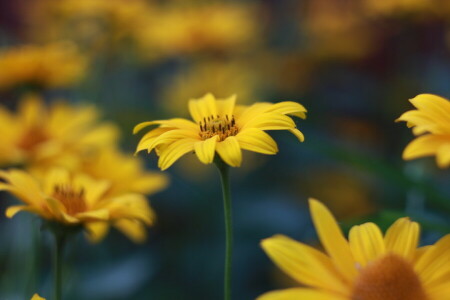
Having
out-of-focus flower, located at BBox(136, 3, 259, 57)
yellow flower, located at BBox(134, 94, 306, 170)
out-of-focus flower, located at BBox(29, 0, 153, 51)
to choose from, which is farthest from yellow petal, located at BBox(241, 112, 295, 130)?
out-of-focus flower, located at BBox(136, 3, 259, 57)

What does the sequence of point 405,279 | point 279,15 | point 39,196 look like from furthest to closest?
point 279,15
point 39,196
point 405,279

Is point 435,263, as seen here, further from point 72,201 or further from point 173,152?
point 72,201

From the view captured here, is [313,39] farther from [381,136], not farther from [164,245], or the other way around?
[164,245]

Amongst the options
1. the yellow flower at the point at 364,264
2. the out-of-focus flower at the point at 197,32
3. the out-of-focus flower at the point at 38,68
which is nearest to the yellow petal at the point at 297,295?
the yellow flower at the point at 364,264

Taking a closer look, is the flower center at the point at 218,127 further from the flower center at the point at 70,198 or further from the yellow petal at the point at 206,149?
the flower center at the point at 70,198

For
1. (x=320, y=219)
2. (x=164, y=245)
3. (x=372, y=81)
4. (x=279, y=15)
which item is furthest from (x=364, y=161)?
(x=279, y=15)

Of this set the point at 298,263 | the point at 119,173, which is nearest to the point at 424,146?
the point at 298,263
